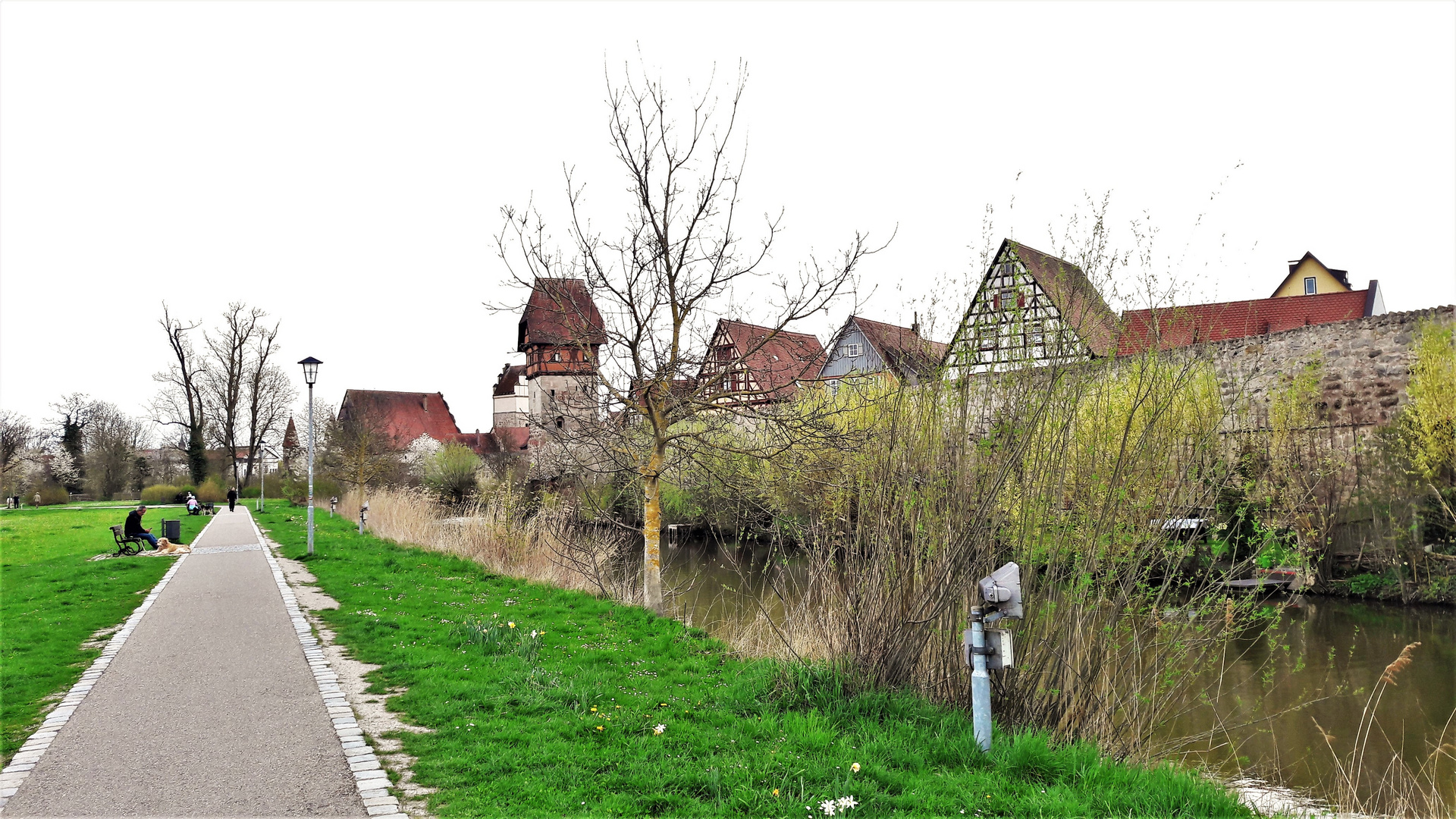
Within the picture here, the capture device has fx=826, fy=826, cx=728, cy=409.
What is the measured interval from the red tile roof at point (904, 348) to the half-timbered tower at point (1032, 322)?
0.18 metres

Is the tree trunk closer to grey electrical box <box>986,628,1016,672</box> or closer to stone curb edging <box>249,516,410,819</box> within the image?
stone curb edging <box>249,516,410,819</box>

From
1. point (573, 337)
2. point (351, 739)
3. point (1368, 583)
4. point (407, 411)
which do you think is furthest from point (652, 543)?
point (407, 411)

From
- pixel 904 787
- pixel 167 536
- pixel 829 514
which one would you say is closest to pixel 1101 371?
pixel 829 514

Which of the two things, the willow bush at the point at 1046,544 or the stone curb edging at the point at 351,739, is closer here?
the stone curb edging at the point at 351,739

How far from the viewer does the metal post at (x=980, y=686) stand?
4.84 metres

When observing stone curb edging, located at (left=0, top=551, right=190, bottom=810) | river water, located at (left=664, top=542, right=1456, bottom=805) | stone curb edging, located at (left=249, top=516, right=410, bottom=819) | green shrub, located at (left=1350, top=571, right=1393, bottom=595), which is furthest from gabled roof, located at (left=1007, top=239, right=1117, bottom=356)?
green shrub, located at (left=1350, top=571, right=1393, bottom=595)

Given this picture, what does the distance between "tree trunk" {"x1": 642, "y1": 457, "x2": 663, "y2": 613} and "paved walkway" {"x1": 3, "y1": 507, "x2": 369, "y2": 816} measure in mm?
3617

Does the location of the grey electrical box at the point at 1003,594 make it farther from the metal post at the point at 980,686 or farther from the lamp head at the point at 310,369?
the lamp head at the point at 310,369

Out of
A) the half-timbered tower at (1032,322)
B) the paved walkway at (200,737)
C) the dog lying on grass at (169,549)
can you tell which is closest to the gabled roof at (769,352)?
the half-timbered tower at (1032,322)

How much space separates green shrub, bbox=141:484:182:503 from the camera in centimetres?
4512

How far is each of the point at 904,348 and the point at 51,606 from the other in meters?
11.6

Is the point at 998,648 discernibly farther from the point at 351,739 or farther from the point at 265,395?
the point at 265,395

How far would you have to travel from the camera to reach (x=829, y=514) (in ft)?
25.7

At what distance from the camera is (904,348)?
684cm
